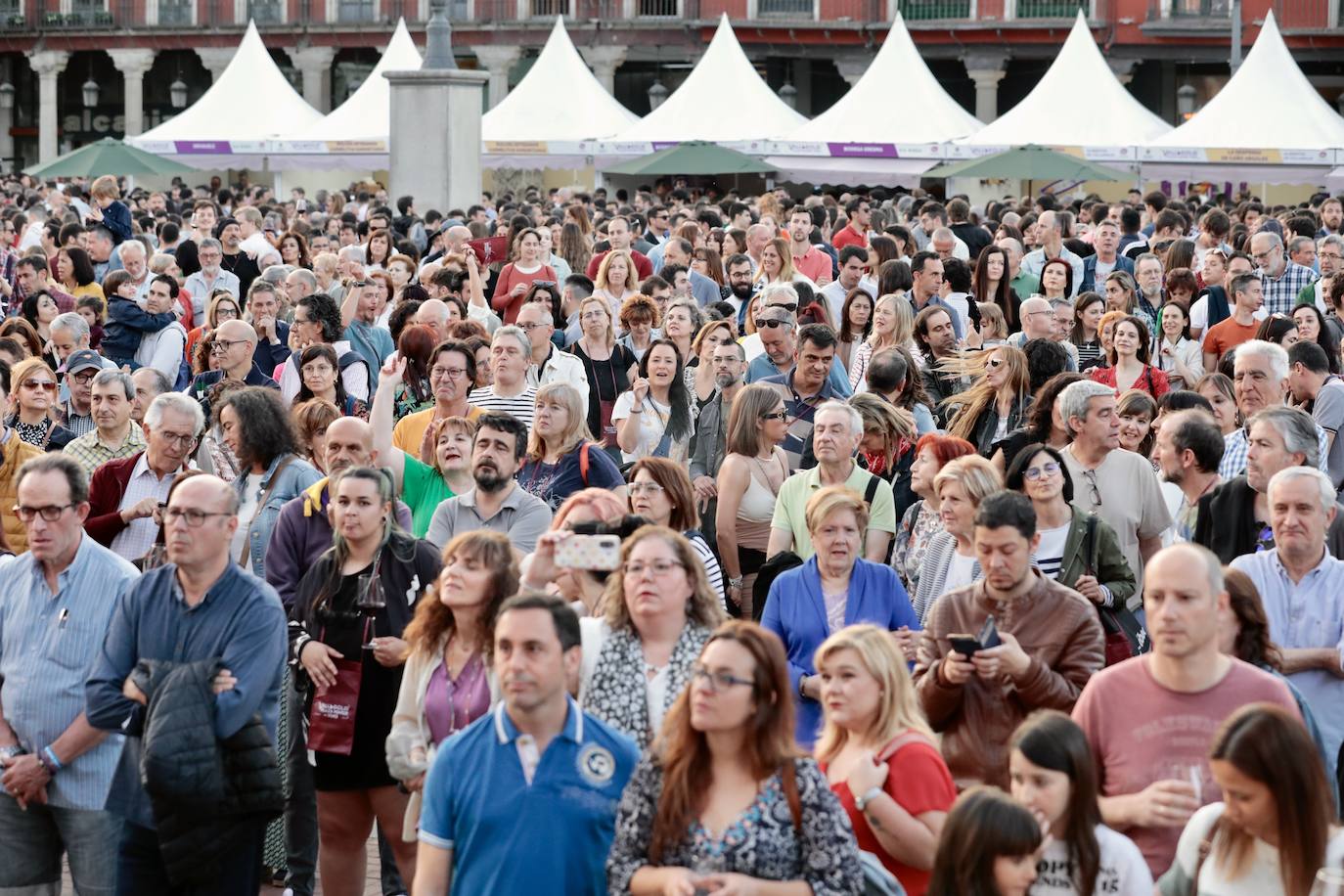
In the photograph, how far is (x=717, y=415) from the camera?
9.99 m

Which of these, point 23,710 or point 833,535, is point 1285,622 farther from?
point 23,710

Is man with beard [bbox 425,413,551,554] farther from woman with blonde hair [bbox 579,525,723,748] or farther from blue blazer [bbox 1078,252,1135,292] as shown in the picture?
blue blazer [bbox 1078,252,1135,292]

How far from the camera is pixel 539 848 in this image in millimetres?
4957

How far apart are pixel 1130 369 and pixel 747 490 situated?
3039mm

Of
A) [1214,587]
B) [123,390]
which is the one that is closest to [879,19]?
[123,390]

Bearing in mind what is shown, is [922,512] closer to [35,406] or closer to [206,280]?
[35,406]

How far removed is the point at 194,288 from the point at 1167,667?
11170 mm

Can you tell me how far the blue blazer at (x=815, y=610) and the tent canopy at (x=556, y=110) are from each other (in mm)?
24891

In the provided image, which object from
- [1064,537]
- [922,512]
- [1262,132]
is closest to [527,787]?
[1064,537]

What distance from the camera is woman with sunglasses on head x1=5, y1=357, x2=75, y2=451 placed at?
955 cm

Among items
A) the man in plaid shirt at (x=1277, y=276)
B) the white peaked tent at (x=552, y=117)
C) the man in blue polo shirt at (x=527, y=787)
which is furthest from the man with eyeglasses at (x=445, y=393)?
the white peaked tent at (x=552, y=117)

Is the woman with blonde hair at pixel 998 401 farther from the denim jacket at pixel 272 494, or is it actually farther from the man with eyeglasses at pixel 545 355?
the denim jacket at pixel 272 494

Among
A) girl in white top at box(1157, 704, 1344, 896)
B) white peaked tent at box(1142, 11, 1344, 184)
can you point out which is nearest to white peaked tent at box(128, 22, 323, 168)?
white peaked tent at box(1142, 11, 1344, 184)

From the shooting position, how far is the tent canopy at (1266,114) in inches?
1022
